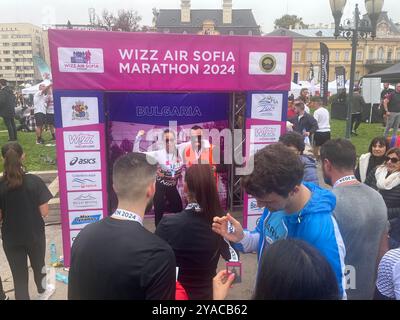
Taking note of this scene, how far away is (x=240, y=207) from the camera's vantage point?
6559 millimetres

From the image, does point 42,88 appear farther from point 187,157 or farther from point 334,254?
point 334,254

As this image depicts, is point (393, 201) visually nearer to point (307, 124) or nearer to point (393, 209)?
point (393, 209)

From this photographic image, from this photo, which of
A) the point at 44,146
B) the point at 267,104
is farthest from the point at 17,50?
the point at 267,104

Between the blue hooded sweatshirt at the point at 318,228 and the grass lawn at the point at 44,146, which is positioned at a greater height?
the blue hooded sweatshirt at the point at 318,228

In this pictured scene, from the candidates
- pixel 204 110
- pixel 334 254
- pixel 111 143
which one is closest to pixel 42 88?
pixel 111 143

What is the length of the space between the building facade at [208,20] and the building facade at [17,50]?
26446 mm

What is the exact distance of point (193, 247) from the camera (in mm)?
2289

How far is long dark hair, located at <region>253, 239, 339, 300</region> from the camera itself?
3.64 ft

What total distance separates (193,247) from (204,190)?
1.37 ft

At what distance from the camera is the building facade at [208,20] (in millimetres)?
70188

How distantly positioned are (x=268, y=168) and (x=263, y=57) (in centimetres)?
326

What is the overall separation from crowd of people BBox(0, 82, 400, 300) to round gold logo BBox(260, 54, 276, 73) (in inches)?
77.2

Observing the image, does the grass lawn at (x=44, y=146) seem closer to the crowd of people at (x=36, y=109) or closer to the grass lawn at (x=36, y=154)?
the grass lawn at (x=36, y=154)

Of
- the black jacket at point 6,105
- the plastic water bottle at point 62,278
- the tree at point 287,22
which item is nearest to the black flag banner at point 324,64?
the black jacket at point 6,105
